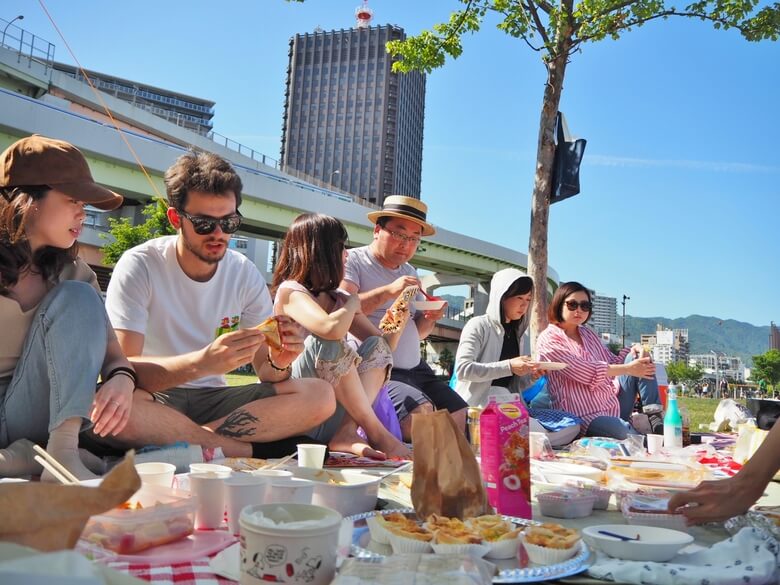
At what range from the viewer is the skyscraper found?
370 feet

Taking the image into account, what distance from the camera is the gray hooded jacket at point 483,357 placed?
A: 4660 mm

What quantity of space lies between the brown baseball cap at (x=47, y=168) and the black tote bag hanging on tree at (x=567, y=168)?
621cm

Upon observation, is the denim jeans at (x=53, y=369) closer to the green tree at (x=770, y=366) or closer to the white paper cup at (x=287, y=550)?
the white paper cup at (x=287, y=550)

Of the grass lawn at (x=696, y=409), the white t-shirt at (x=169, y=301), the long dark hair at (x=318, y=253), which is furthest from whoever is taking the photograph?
the grass lawn at (x=696, y=409)

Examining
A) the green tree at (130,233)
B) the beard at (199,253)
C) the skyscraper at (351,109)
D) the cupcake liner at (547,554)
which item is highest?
the skyscraper at (351,109)

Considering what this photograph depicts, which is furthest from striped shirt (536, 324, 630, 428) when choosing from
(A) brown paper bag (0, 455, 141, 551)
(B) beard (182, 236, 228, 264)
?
(A) brown paper bag (0, 455, 141, 551)

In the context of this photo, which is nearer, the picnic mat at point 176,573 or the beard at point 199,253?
the picnic mat at point 176,573

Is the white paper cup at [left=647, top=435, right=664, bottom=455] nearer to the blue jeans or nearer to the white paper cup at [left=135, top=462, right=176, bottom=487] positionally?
the blue jeans

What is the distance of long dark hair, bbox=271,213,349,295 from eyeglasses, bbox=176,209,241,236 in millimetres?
600

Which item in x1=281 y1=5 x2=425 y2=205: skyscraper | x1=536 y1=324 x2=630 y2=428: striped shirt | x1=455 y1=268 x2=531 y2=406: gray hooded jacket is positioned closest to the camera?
x1=455 y1=268 x2=531 y2=406: gray hooded jacket

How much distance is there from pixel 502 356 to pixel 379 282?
1319mm

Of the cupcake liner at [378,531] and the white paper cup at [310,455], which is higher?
the white paper cup at [310,455]

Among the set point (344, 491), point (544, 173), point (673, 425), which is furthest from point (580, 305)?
point (344, 491)

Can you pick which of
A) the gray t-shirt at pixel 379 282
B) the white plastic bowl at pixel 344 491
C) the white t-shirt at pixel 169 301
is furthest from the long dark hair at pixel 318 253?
the white plastic bowl at pixel 344 491
